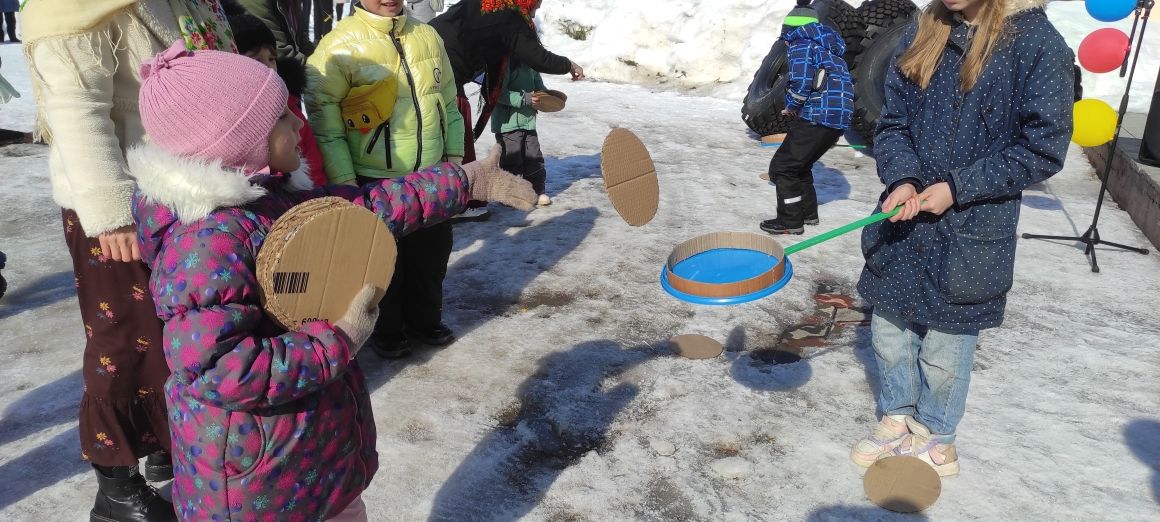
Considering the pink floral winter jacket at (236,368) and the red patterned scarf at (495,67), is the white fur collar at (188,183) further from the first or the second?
the red patterned scarf at (495,67)

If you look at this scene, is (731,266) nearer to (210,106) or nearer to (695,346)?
(695,346)

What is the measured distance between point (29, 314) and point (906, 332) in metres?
4.14

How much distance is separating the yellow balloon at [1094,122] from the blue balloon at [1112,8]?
0.53 m

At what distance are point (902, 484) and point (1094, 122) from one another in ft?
10.7

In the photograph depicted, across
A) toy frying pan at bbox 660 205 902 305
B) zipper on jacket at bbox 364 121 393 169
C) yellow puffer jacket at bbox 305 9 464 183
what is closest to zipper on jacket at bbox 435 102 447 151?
yellow puffer jacket at bbox 305 9 464 183

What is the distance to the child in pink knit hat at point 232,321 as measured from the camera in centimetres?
153

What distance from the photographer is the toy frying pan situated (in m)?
2.56

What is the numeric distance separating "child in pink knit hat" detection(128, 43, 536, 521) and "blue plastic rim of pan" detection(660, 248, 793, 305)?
4.20 feet

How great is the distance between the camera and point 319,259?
5.28ft

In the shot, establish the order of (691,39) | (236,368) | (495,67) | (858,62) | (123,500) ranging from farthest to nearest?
(691,39)
(858,62)
(495,67)
(123,500)
(236,368)

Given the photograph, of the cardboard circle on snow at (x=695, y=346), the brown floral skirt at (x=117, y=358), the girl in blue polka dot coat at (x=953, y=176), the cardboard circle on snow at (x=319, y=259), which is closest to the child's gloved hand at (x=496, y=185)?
the cardboard circle on snow at (x=319, y=259)

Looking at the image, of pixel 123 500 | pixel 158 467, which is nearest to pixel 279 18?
pixel 158 467

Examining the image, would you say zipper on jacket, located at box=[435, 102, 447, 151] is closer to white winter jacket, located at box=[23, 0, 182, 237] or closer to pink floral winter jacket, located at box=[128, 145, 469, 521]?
white winter jacket, located at box=[23, 0, 182, 237]

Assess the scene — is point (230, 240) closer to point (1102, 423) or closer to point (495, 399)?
point (495, 399)
